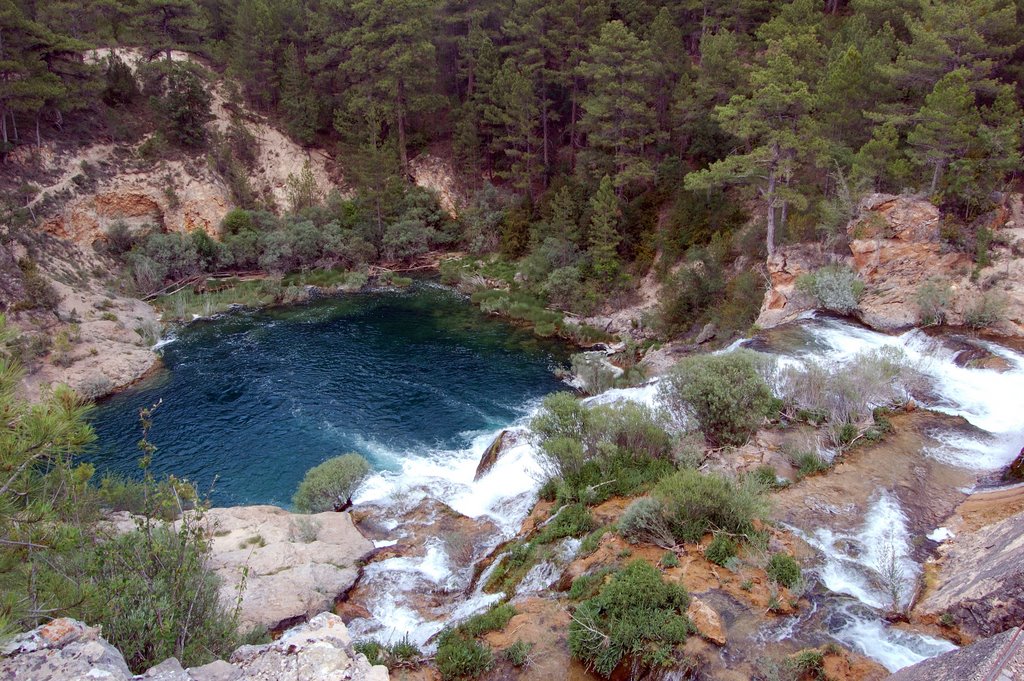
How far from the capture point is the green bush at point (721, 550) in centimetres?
1057

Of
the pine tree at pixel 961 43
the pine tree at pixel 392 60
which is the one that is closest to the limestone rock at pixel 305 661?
the pine tree at pixel 961 43

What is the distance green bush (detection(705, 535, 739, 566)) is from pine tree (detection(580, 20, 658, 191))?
87.3 ft

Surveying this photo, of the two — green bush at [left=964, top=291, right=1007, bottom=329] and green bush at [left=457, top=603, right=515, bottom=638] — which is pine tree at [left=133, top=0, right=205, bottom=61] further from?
green bush at [left=964, top=291, right=1007, bottom=329]

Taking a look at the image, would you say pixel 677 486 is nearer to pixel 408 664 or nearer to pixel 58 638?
pixel 408 664

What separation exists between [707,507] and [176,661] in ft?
27.6

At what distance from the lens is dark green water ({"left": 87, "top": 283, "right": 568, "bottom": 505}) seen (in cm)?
2181

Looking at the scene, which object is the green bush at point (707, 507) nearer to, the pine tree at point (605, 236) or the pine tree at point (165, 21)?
the pine tree at point (605, 236)

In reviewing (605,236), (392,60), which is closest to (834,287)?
(605,236)

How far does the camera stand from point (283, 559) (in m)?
14.2

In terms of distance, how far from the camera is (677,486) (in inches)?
449

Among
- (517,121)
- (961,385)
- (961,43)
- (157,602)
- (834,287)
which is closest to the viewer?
(157,602)

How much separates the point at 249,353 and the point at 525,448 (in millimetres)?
17535

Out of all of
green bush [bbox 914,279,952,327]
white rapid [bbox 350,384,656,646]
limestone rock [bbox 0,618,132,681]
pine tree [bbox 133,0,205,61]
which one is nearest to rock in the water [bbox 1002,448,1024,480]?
white rapid [bbox 350,384,656,646]

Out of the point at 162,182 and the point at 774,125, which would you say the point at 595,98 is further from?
the point at 162,182
